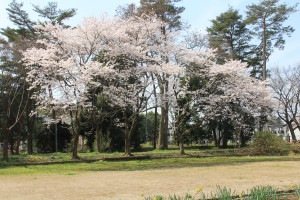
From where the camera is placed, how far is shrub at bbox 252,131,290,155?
18.8 meters

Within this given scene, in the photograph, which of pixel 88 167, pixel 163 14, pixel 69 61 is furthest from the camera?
pixel 163 14

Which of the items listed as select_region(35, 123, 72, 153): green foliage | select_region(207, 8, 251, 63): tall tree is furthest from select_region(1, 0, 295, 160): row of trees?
select_region(207, 8, 251, 63): tall tree

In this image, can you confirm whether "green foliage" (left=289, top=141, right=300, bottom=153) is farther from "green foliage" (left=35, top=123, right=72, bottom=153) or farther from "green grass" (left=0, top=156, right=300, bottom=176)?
"green foliage" (left=35, top=123, right=72, bottom=153)

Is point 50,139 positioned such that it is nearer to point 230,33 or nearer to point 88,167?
point 88,167

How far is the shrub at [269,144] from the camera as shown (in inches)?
739

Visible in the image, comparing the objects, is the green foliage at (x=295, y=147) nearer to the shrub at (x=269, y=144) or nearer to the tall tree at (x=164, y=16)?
the shrub at (x=269, y=144)

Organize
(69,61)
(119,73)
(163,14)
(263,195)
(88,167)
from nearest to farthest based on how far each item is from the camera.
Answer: (263,195) → (88,167) → (69,61) → (119,73) → (163,14)

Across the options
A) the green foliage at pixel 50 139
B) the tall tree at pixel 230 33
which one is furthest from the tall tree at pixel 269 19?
the green foliage at pixel 50 139

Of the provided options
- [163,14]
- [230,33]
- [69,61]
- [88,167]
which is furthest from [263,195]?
[230,33]

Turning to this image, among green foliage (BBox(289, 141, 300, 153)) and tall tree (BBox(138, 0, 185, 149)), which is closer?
green foliage (BBox(289, 141, 300, 153))

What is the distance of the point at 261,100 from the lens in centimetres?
1953

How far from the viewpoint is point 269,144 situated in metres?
19.0

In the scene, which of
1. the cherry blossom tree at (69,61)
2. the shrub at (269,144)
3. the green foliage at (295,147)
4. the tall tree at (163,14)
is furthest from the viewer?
the tall tree at (163,14)

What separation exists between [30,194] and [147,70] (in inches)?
456
